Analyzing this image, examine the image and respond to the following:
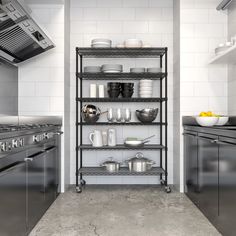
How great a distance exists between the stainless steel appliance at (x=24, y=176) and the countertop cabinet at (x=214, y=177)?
1.32m

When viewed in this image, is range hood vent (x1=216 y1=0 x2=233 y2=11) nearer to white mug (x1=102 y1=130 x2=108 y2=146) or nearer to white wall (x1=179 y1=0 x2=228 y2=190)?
white wall (x1=179 y1=0 x2=228 y2=190)

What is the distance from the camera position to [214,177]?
7.67ft

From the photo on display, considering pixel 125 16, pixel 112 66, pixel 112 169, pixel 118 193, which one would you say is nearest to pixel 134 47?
pixel 112 66

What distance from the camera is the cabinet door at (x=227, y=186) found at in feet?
6.42

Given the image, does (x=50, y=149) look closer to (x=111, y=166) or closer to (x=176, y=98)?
(x=111, y=166)

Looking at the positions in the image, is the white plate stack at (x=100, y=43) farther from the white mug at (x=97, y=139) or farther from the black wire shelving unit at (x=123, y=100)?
the white mug at (x=97, y=139)

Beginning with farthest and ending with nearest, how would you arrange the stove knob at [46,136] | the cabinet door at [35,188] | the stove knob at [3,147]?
the stove knob at [46,136]
the cabinet door at [35,188]
the stove knob at [3,147]

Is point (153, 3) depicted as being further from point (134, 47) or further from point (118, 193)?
point (118, 193)

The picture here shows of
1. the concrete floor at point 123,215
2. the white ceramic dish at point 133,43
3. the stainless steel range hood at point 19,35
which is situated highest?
the white ceramic dish at point 133,43

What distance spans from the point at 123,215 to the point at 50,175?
2.46ft

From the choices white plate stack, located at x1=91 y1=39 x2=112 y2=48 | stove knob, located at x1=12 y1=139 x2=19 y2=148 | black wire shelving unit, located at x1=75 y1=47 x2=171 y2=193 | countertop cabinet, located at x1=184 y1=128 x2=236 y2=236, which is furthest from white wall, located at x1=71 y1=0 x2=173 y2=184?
stove knob, located at x1=12 y1=139 x2=19 y2=148

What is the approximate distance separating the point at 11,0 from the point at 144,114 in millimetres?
1895

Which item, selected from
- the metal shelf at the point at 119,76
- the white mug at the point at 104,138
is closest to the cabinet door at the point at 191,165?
Result: the metal shelf at the point at 119,76

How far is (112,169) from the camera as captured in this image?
347 cm
